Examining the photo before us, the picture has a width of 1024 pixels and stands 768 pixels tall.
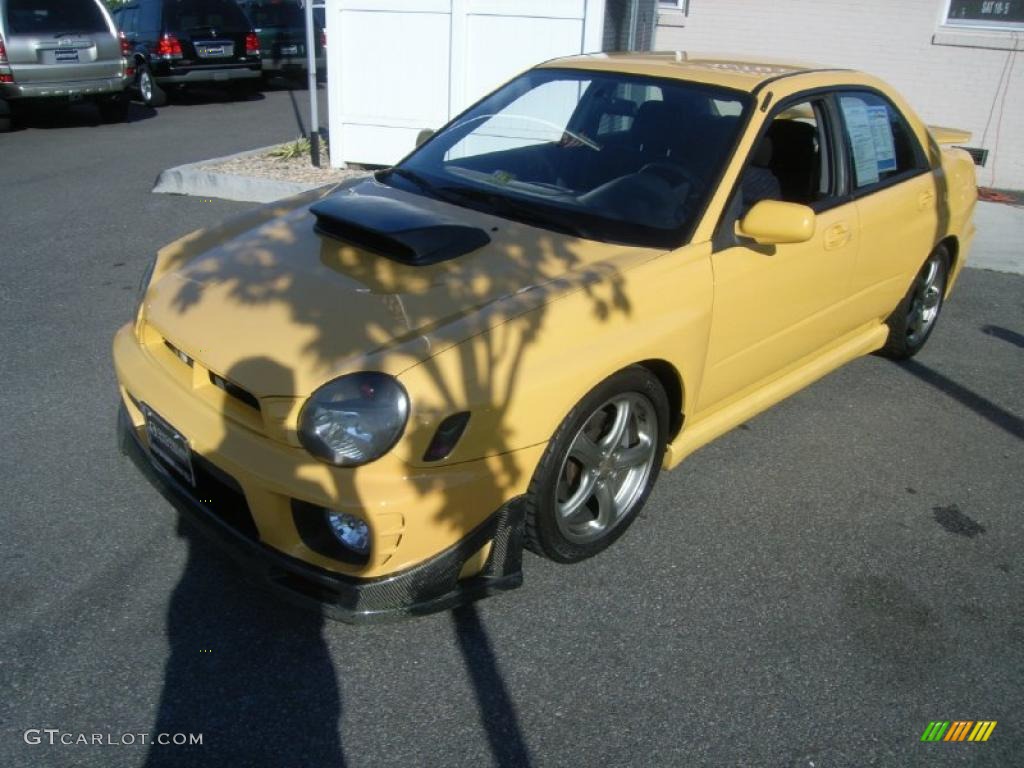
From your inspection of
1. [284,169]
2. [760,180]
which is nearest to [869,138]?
[760,180]

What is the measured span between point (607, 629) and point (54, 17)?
11856 millimetres

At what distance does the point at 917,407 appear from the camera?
4660mm

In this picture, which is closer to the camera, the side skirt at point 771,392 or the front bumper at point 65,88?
the side skirt at point 771,392

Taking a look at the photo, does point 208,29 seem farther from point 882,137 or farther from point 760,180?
point 760,180

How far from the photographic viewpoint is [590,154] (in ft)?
12.3

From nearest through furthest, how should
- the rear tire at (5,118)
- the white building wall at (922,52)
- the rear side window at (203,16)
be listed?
the white building wall at (922,52) < the rear tire at (5,118) < the rear side window at (203,16)

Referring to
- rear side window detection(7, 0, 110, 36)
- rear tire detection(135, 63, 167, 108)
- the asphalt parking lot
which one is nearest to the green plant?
rear side window detection(7, 0, 110, 36)

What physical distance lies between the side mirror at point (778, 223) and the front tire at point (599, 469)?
661 millimetres

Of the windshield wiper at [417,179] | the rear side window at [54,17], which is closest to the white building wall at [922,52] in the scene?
the windshield wiper at [417,179]

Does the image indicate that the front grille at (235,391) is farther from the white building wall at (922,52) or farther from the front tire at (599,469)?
the white building wall at (922,52)

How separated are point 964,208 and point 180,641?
451 cm

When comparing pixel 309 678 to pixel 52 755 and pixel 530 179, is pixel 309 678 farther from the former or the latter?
pixel 530 179

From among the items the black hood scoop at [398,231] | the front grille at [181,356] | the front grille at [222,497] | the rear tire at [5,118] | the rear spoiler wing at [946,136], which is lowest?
the rear tire at [5,118]
